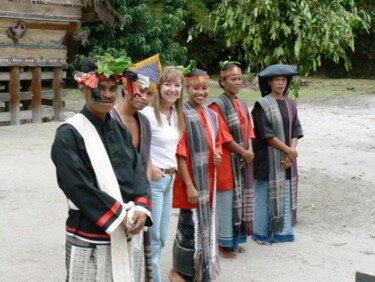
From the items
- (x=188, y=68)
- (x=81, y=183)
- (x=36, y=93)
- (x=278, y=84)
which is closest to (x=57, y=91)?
(x=36, y=93)

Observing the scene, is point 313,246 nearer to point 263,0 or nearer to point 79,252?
A: point 263,0

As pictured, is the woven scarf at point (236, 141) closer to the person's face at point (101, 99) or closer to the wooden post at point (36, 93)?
the person's face at point (101, 99)

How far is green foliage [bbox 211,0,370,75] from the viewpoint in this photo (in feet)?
22.2

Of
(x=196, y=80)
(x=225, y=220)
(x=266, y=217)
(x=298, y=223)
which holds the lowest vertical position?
(x=298, y=223)

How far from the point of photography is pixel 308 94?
76.6 feet

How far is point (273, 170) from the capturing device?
6.12 meters

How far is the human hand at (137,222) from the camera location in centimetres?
332

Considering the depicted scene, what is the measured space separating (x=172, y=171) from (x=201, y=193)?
40 centimetres

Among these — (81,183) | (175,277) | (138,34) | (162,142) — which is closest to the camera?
(81,183)

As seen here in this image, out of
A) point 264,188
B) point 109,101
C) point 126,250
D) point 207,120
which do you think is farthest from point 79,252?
point 264,188

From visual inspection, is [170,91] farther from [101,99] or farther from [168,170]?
[101,99]

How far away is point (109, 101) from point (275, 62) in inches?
161


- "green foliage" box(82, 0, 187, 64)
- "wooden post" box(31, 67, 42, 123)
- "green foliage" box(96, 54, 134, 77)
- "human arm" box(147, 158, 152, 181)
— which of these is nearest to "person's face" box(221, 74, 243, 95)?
"human arm" box(147, 158, 152, 181)

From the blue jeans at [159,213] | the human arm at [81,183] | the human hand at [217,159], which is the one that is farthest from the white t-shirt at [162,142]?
the human arm at [81,183]
